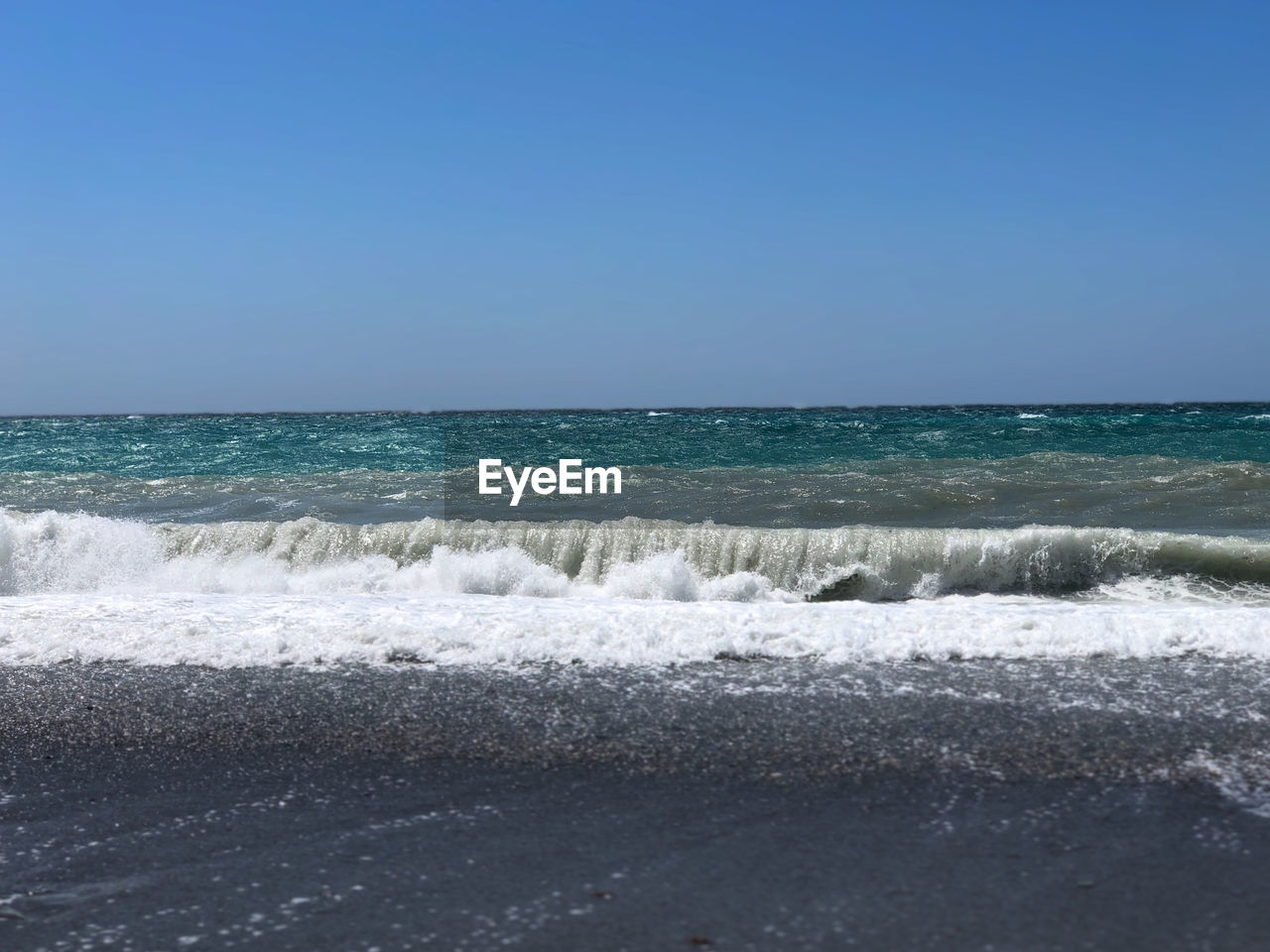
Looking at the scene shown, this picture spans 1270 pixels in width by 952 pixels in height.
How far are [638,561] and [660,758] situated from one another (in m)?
6.53

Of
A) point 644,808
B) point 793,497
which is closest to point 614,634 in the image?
point 644,808

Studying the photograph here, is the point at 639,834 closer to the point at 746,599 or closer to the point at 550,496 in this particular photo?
the point at 746,599

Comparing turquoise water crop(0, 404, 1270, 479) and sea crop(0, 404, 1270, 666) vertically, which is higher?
turquoise water crop(0, 404, 1270, 479)

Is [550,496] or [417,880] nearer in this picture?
[417,880]

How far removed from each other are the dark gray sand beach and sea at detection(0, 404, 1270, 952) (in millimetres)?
16

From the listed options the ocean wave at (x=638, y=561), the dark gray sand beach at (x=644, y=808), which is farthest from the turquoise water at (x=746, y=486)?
the dark gray sand beach at (x=644, y=808)

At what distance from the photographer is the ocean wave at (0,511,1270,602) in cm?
1016

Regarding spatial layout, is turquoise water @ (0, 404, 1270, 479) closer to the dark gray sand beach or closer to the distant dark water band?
the distant dark water band

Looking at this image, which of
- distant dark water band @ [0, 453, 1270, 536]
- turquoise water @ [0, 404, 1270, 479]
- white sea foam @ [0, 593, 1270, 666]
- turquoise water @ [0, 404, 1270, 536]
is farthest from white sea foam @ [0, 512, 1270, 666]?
turquoise water @ [0, 404, 1270, 479]

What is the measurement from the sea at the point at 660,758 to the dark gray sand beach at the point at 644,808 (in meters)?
0.02

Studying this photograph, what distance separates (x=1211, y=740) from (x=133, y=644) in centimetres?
581

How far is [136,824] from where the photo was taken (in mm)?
3900

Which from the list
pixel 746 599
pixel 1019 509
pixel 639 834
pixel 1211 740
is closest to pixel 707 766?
pixel 639 834

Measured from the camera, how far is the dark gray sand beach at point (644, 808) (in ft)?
10.1
